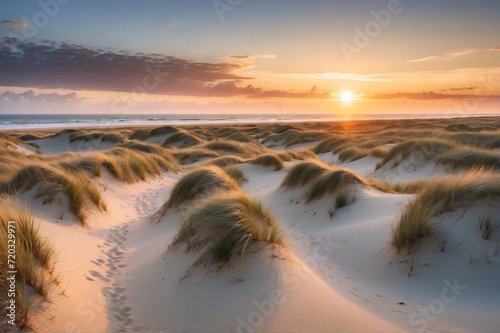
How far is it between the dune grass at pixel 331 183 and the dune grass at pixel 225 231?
10.1 ft

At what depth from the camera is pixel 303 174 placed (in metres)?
9.44

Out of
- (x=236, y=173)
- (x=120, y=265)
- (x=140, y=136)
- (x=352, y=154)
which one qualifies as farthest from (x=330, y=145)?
(x=140, y=136)

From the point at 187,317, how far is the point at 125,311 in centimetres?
85

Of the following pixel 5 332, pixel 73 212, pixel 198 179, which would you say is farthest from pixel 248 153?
pixel 5 332

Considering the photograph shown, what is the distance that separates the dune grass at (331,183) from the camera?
8039mm

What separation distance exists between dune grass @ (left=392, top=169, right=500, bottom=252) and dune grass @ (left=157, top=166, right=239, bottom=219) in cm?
375

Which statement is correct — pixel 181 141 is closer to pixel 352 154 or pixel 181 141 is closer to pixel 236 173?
pixel 352 154

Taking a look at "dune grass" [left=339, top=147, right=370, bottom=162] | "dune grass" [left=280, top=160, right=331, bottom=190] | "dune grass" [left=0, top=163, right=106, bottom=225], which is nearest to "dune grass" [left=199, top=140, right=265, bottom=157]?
"dune grass" [left=339, top=147, right=370, bottom=162]

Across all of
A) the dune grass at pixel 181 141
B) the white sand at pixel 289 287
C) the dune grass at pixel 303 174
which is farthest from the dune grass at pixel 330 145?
the white sand at pixel 289 287

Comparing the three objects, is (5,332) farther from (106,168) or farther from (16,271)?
(106,168)

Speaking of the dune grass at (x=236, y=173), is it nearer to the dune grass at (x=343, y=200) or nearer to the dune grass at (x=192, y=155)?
the dune grass at (x=343, y=200)

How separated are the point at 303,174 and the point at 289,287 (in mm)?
5825

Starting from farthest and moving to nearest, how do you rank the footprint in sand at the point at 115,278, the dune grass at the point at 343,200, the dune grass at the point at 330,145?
the dune grass at the point at 330,145, the dune grass at the point at 343,200, the footprint in sand at the point at 115,278

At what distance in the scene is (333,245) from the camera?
594 centimetres
